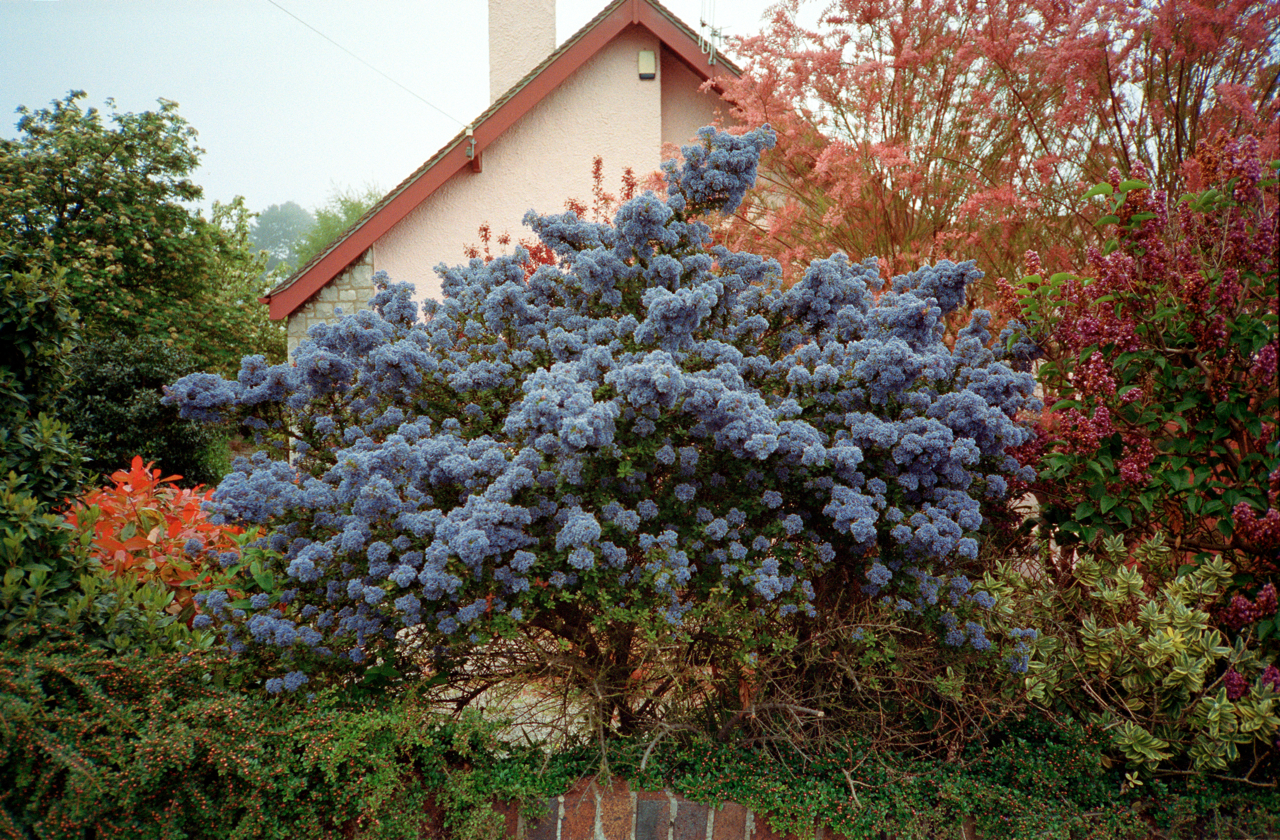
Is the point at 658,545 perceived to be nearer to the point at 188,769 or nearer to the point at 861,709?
the point at 861,709

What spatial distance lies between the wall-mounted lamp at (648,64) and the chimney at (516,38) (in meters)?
1.63

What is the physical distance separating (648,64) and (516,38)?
2114mm

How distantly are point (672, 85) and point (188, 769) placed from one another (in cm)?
813

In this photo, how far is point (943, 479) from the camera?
301cm

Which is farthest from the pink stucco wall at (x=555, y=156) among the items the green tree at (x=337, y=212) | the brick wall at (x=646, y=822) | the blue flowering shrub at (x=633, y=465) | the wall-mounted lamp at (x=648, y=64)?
the green tree at (x=337, y=212)

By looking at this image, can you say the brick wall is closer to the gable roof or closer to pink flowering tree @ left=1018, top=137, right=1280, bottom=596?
pink flowering tree @ left=1018, top=137, right=1280, bottom=596

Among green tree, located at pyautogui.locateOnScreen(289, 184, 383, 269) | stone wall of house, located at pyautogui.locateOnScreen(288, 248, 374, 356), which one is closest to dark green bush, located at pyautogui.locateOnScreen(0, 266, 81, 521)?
stone wall of house, located at pyautogui.locateOnScreen(288, 248, 374, 356)

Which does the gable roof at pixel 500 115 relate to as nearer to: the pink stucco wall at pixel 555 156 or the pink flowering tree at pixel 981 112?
the pink stucco wall at pixel 555 156

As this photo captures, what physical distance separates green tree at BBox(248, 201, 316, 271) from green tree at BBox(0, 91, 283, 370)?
42.6m

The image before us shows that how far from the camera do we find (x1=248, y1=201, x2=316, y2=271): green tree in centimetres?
5579

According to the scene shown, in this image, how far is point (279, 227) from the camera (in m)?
62.1

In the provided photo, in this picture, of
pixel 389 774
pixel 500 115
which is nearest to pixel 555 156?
pixel 500 115

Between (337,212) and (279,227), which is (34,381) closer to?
(337,212)

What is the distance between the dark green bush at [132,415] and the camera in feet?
29.4
